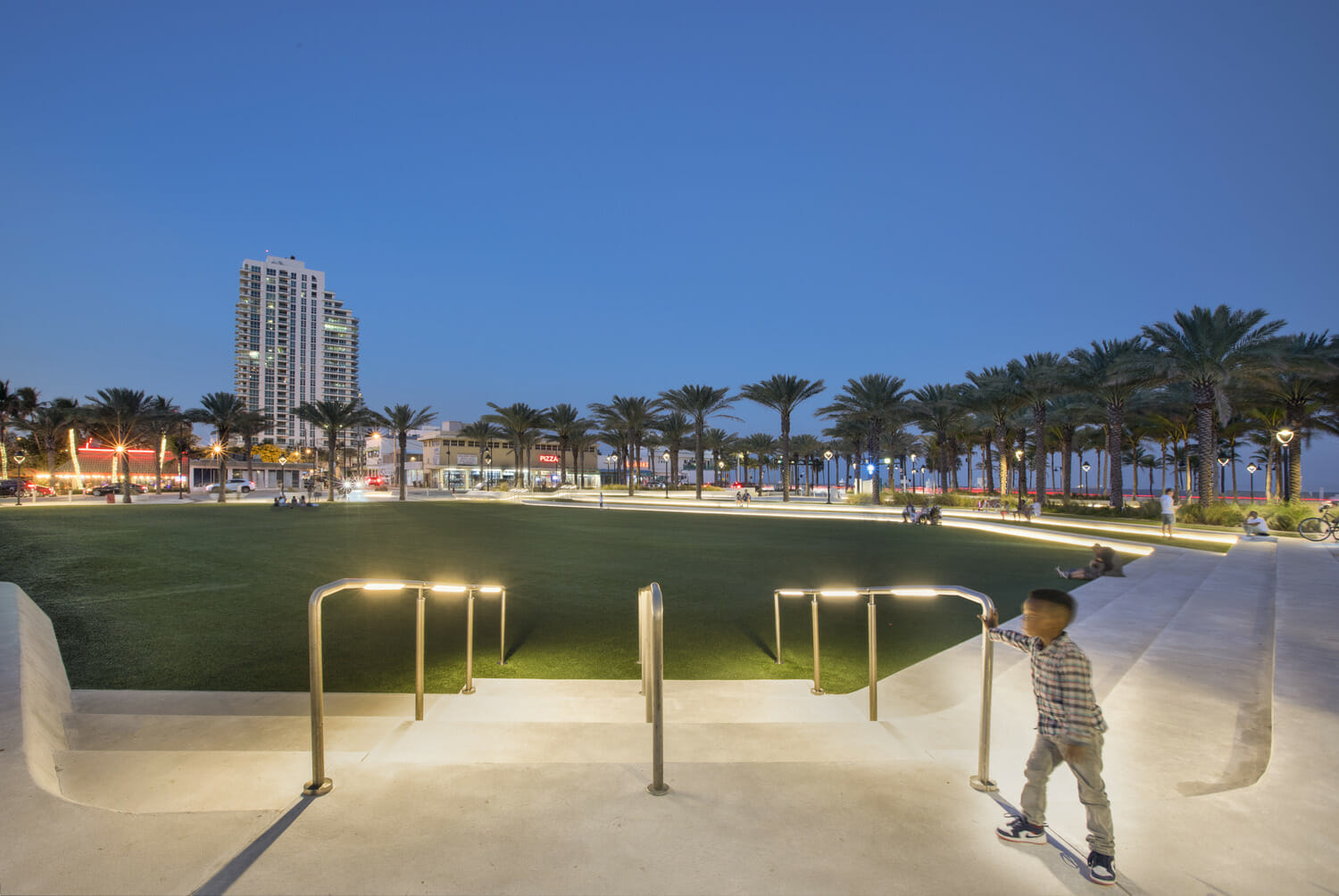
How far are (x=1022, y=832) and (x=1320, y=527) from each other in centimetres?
2094

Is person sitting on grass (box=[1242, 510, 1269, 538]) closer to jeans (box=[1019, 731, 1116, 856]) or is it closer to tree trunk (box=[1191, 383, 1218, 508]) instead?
tree trunk (box=[1191, 383, 1218, 508])

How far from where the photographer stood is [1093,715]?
2.80 m

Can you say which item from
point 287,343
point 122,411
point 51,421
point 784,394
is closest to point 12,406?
point 51,421

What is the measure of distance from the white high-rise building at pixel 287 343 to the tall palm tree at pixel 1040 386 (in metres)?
155

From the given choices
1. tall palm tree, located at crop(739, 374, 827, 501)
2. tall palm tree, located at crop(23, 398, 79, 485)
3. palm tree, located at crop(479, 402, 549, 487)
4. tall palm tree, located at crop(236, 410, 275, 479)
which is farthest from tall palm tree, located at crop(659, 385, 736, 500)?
tall palm tree, located at crop(23, 398, 79, 485)

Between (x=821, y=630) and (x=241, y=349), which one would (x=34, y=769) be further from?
(x=241, y=349)

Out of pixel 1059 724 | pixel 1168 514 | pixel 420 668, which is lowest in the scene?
pixel 1168 514

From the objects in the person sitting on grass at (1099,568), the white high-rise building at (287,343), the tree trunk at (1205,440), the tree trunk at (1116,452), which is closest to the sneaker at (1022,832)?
the person sitting on grass at (1099,568)

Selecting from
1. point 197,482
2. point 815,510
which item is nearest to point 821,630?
point 815,510

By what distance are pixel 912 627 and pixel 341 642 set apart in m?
6.85

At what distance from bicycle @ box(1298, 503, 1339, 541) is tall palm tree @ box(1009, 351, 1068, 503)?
15.2 m

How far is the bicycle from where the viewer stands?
16.3 meters

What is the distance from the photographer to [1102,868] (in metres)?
2.56

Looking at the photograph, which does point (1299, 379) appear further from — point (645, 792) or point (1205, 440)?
point (645, 792)
